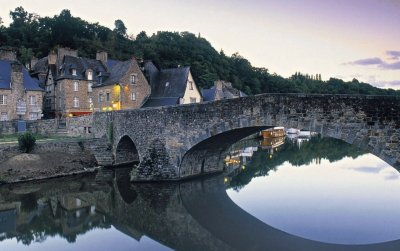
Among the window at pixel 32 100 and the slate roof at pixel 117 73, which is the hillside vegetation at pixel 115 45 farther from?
the window at pixel 32 100

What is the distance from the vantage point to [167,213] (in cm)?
1509

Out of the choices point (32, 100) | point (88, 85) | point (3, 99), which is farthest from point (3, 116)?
point (88, 85)

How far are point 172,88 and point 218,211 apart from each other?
1975 cm

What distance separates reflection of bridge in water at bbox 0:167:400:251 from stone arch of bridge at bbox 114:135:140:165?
2931 mm

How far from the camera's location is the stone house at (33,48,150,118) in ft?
109

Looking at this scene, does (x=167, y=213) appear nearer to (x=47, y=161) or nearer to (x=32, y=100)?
(x=47, y=161)

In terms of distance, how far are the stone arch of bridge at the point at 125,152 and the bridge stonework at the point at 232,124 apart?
0.47ft

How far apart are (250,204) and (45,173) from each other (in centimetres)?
1180

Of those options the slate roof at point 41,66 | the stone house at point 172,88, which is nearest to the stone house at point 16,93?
the slate roof at point 41,66

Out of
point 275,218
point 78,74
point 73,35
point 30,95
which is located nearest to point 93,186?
point 275,218

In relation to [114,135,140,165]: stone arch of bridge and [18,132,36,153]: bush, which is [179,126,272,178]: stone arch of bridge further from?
[18,132,36,153]: bush

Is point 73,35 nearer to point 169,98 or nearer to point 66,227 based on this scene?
point 169,98

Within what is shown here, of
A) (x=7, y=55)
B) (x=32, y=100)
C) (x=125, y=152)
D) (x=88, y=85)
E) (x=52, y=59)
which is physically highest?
(x=52, y=59)

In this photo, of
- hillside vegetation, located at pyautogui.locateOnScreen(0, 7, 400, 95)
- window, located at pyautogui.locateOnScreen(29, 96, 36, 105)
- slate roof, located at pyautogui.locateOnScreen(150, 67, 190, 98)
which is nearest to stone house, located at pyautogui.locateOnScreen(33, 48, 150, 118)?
slate roof, located at pyautogui.locateOnScreen(150, 67, 190, 98)
